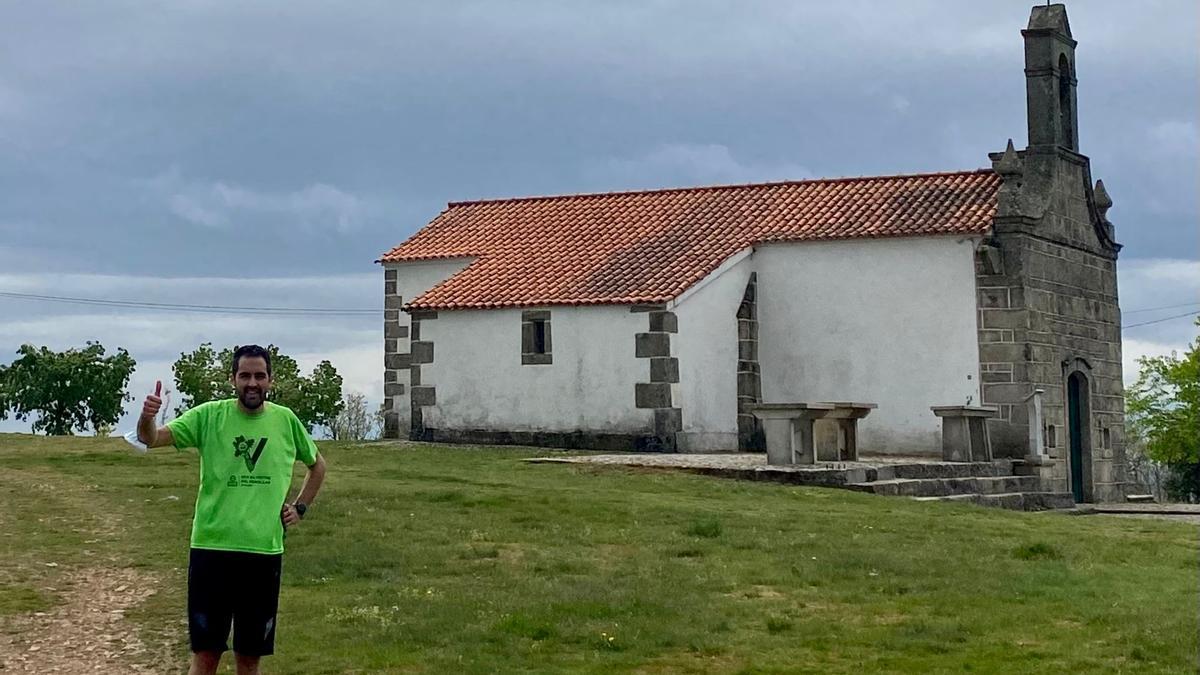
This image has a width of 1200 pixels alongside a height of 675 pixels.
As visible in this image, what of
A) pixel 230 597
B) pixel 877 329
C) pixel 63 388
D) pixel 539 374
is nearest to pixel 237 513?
pixel 230 597

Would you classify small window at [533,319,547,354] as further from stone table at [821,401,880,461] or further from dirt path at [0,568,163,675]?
dirt path at [0,568,163,675]

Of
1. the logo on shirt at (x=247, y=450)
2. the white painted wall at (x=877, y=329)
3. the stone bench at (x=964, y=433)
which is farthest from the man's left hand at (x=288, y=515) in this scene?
the white painted wall at (x=877, y=329)

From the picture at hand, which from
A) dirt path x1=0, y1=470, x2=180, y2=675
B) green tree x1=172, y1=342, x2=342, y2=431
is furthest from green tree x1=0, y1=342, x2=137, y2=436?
dirt path x1=0, y1=470, x2=180, y2=675

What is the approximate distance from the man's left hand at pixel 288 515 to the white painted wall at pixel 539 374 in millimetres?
21898

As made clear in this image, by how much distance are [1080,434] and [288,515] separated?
1037 inches

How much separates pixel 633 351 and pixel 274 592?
22.2 metres

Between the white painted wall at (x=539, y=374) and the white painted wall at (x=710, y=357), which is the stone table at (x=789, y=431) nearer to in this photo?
the white painted wall at (x=710, y=357)

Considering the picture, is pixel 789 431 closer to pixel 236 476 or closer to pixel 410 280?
pixel 410 280

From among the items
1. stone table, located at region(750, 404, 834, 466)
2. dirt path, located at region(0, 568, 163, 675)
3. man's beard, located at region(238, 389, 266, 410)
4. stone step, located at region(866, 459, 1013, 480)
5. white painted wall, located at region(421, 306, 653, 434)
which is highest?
white painted wall, located at region(421, 306, 653, 434)

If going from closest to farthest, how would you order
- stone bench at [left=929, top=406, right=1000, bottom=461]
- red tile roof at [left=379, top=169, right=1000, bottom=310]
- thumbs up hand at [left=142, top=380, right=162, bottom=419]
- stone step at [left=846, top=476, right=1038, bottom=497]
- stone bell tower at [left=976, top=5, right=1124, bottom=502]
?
thumbs up hand at [left=142, top=380, right=162, bottom=419] → stone step at [left=846, top=476, right=1038, bottom=497] → stone bench at [left=929, top=406, right=1000, bottom=461] → stone bell tower at [left=976, top=5, right=1124, bottom=502] → red tile roof at [left=379, top=169, right=1000, bottom=310]

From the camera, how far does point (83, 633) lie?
1274 centimetres

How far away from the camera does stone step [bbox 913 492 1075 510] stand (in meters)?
26.2

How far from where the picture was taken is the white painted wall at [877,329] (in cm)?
3103

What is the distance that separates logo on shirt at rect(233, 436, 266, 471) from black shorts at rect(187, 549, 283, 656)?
49 centimetres
